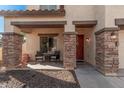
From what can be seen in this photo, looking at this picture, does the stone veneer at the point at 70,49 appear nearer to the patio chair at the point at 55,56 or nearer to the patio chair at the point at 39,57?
the patio chair at the point at 55,56

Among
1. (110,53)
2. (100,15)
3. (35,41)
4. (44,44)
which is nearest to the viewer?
(110,53)

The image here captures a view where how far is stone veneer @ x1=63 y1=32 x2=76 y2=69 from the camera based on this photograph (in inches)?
426

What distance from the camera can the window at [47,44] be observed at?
1634cm

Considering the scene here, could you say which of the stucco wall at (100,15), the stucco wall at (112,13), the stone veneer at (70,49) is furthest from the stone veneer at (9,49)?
the stucco wall at (112,13)

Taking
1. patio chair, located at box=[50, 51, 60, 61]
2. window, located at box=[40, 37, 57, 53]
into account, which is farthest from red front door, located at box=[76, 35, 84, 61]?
window, located at box=[40, 37, 57, 53]

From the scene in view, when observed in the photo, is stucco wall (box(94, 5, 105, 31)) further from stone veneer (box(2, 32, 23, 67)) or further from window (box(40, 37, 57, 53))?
window (box(40, 37, 57, 53))

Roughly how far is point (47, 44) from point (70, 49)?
19.3 feet

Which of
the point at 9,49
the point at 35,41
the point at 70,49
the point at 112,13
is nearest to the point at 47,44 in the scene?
the point at 35,41

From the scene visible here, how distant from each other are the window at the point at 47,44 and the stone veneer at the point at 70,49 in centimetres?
554

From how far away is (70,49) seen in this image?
1084cm

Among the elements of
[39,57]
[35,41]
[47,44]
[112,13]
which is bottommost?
[39,57]

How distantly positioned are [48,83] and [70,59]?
3.79m

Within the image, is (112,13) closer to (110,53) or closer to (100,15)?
(100,15)
